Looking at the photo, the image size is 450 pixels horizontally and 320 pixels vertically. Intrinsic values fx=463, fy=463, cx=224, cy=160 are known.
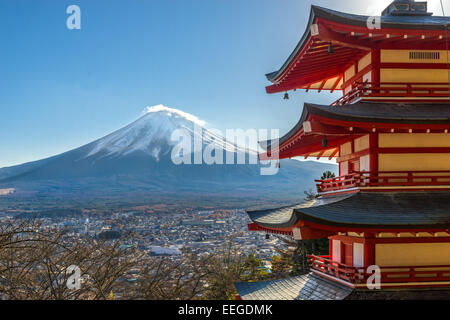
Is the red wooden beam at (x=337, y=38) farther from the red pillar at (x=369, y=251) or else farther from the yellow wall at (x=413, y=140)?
the red pillar at (x=369, y=251)

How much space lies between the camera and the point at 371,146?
33.8 ft

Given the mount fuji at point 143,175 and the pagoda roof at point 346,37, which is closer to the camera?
the pagoda roof at point 346,37

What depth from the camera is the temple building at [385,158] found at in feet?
30.6

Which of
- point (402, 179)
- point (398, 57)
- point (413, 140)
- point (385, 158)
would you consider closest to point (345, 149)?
point (385, 158)

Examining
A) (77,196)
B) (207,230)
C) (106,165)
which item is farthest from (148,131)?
(207,230)

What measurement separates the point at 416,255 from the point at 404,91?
3.76m

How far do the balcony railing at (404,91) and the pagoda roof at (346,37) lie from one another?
0.91 m

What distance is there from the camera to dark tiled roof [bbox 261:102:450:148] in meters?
9.44

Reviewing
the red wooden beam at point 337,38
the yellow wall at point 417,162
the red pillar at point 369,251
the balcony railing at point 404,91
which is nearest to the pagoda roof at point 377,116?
the balcony railing at point 404,91

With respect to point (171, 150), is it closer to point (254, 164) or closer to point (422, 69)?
point (254, 164)

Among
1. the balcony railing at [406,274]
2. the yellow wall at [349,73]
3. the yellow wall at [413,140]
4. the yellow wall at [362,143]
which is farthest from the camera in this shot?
the yellow wall at [349,73]

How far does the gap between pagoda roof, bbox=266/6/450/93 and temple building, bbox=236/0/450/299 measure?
0.08 feet

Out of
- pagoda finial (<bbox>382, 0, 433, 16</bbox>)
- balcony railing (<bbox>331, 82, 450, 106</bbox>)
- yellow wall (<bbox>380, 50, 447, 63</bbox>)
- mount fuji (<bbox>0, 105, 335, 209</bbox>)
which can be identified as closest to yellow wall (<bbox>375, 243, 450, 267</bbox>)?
balcony railing (<bbox>331, 82, 450, 106</bbox>)

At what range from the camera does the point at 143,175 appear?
77.4 meters
